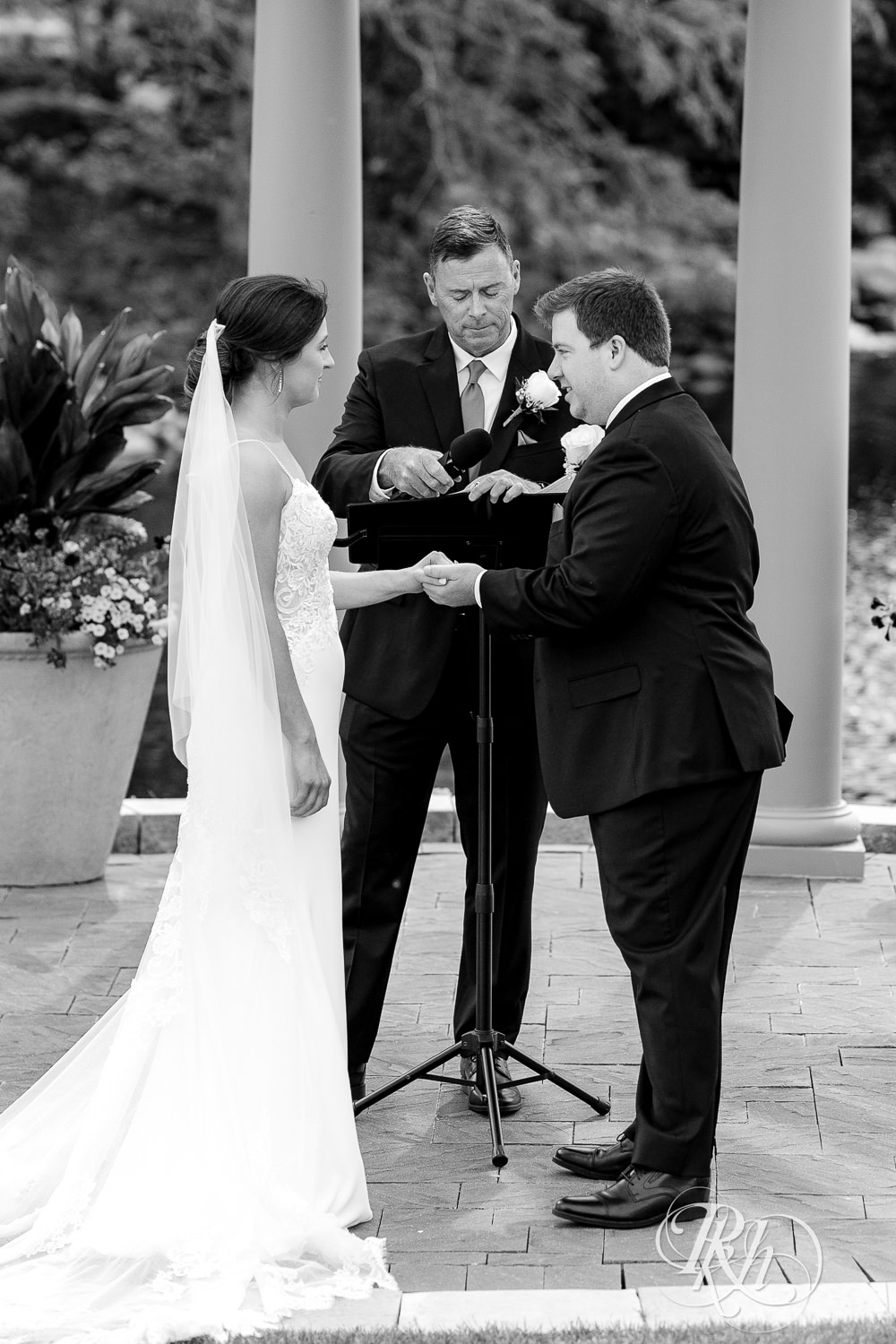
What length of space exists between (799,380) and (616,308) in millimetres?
3408

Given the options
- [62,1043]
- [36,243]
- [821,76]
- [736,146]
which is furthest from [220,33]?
[62,1043]

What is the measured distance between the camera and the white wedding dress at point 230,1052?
147 inches

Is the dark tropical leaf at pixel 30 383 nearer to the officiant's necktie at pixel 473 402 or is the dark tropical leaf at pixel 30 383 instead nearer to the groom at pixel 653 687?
the officiant's necktie at pixel 473 402

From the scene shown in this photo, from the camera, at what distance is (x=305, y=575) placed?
4145 mm

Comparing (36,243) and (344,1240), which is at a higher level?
(36,243)

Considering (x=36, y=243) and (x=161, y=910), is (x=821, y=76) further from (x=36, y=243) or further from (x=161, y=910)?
(x=36, y=243)

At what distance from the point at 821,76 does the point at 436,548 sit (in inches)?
144

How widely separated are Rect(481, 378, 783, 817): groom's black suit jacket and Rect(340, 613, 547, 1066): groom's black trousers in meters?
0.77

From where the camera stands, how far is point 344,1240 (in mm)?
3754

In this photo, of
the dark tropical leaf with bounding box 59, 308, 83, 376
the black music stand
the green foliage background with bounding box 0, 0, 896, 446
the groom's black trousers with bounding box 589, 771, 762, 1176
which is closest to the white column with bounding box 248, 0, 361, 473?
the dark tropical leaf with bounding box 59, 308, 83, 376

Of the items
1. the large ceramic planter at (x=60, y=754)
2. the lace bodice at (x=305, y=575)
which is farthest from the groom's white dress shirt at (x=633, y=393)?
the large ceramic planter at (x=60, y=754)

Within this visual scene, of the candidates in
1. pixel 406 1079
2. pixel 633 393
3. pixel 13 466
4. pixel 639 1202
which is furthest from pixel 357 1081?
pixel 13 466

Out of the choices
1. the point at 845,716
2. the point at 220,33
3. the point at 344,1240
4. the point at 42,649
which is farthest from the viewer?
the point at 220,33

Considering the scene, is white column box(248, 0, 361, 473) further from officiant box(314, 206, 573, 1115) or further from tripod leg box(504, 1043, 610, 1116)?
tripod leg box(504, 1043, 610, 1116)
